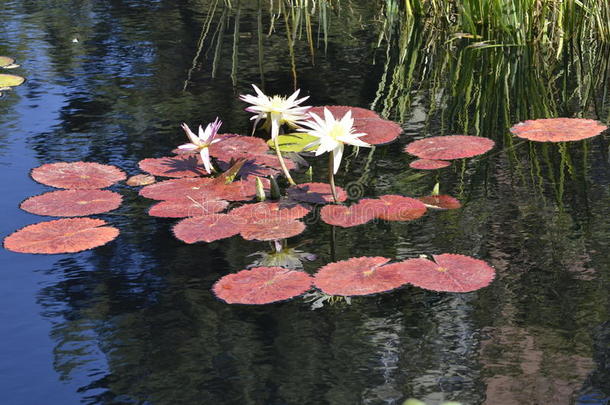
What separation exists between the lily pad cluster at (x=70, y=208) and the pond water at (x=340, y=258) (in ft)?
0.13

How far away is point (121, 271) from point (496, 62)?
7.35 ft

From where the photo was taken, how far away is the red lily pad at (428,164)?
2.55m

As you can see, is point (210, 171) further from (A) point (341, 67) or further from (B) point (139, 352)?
(A) point (341, 67)

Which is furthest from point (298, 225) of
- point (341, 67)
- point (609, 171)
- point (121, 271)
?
point (341, 67)

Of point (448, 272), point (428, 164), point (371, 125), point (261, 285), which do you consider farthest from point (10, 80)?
point (448, 272)

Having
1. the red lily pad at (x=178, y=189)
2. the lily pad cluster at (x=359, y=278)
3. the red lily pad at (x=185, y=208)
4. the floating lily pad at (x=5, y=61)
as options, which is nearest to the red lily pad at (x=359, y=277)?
the lily pad cluster at (x=359, y=278)

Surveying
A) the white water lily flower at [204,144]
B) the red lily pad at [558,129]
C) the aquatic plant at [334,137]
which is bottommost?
the red lily pad at [558,129]

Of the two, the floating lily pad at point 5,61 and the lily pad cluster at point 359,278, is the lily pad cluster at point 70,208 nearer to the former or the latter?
the lily pad cluster at point 359,278

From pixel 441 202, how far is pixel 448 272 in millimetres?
446

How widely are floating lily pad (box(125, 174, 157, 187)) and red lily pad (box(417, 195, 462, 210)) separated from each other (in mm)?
770

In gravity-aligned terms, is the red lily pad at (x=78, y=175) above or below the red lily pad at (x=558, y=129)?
below

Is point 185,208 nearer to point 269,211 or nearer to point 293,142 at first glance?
point 269,211

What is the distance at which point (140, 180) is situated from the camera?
2.51 meters

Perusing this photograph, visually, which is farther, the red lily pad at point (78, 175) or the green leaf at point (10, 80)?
the green leaf at point (10, 80)
